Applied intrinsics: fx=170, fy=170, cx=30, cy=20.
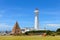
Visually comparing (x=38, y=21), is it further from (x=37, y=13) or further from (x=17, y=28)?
(x=17, y=28)

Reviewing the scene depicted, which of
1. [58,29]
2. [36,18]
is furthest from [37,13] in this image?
[58,29]

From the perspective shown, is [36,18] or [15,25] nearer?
[15,25]

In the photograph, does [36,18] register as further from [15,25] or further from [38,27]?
[15,25]

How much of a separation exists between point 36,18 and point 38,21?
203 cm

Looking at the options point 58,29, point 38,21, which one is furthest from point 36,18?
point 58,29

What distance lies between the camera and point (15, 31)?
7231 centimetres

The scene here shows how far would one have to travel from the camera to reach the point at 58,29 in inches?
2970

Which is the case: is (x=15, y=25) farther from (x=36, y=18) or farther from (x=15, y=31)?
(x=36, y=18)

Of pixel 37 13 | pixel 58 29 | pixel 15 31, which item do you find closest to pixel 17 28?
pixel 15 31

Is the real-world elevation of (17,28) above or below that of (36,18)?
below

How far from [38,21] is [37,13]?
454cm

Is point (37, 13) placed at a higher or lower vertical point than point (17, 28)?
higher

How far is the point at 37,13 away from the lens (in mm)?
94125

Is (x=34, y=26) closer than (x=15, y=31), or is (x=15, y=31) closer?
(x=15, y=31)
